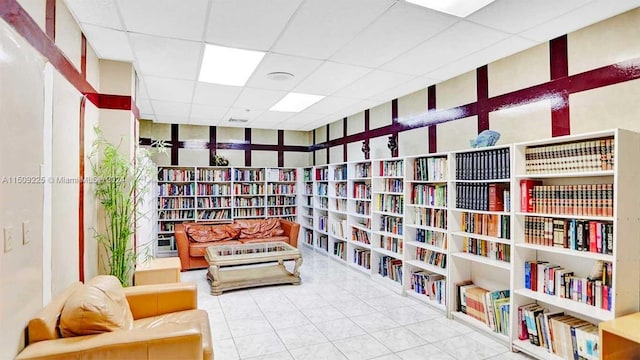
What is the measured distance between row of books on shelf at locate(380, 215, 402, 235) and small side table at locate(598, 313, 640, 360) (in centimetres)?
264

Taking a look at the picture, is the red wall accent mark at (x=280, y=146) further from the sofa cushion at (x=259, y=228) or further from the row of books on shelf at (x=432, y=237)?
the row of books on shelf at (x=432, y=237)

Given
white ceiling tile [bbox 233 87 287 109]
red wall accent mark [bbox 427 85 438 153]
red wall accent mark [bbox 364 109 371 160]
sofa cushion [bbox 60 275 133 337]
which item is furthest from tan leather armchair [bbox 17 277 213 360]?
red wall accent mark [bbox 364 109 371 160]

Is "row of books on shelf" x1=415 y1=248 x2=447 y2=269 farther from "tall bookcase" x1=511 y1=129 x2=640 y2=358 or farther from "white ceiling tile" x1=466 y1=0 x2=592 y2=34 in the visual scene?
"white ceiling tile" x1=466 y1=0 x2=592 y2=34

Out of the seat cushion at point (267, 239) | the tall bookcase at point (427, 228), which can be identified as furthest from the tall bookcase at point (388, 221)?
the seat cushion at point (267, 239)

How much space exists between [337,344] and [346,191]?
3.36m

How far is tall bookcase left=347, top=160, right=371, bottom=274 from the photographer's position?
5551mm

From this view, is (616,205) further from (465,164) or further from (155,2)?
(155,2)

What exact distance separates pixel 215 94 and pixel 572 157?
165 inches

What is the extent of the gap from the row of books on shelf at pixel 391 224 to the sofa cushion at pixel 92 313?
136 inches

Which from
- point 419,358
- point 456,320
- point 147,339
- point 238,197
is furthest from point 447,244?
point 238,197

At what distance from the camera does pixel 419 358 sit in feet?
9.52

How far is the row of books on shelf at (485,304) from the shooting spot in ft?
10.5

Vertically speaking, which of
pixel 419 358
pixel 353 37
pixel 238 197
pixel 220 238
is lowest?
pixel 419 358

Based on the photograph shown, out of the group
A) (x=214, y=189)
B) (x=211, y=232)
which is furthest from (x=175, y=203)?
(x=211, y=232)
